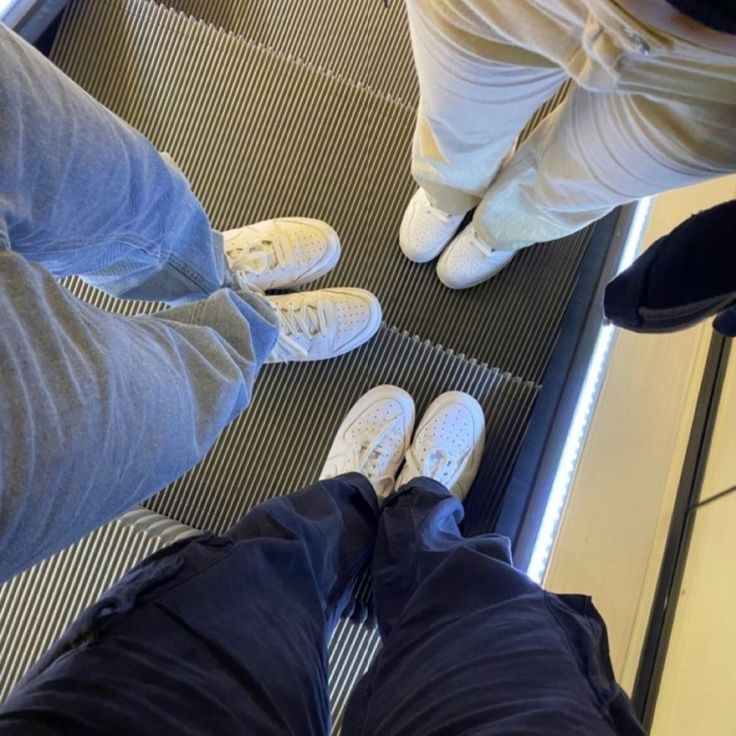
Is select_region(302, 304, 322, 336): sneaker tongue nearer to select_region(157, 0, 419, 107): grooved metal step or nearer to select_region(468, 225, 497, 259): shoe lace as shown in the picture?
select_region(468, 225, 497, 259): shoe lace

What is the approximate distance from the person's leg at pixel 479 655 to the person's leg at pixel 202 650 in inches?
4.2

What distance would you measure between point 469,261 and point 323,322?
336mm

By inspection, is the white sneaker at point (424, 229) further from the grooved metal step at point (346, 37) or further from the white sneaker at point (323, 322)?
the grooved metal step at point (346, 37)

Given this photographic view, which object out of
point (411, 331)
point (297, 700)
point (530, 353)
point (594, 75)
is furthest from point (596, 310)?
point (297, 700)

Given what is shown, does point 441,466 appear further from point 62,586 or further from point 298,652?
point 62,586

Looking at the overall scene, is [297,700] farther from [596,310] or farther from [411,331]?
[596,310]

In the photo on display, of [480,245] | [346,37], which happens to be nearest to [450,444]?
[480,245]

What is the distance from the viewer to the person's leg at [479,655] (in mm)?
682

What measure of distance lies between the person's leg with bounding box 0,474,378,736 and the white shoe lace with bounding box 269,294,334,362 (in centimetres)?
35

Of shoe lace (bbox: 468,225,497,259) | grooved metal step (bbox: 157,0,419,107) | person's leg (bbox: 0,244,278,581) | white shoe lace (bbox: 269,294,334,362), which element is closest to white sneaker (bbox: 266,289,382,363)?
white shoe lace (bbox: 269,294,334,362)

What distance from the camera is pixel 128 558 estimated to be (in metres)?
1.19

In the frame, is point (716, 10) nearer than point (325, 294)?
Yes

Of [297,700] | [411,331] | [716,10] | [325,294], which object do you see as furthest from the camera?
[411,331]

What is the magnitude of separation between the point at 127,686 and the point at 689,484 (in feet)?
2.95
